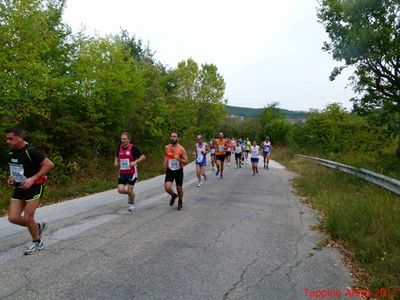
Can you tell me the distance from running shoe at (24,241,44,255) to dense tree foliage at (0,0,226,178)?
20.5 feet

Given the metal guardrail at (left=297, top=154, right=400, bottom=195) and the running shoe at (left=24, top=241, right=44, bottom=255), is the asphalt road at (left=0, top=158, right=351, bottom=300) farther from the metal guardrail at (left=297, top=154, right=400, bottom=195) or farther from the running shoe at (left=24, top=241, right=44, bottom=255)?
the metal guardrail at (left=297, top=154, right=400, bottom=195)

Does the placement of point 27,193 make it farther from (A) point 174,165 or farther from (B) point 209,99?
(B) point 209,99

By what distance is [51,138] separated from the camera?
14.1m

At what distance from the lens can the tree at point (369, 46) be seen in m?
13.0

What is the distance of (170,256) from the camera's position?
18.2 ft

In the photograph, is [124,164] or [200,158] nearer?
[124,164]

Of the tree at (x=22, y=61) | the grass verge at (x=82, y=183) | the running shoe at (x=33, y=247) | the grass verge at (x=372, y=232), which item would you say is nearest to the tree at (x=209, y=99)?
the grass verge at (x=82, y=183)

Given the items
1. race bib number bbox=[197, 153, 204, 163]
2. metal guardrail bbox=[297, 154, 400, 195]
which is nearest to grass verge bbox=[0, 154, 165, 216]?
race bib number bbox=[197, 153, 204, 163]

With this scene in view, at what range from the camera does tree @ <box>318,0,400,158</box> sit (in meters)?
13.0

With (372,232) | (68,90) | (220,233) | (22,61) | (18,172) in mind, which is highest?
(22,61)

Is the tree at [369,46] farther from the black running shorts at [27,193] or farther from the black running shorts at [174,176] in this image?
the black running shorts at [27,193]

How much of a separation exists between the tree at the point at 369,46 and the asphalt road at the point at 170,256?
6.98 m

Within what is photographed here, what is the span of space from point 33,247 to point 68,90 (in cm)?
1011

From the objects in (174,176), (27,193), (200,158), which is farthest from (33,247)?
(200,158)
